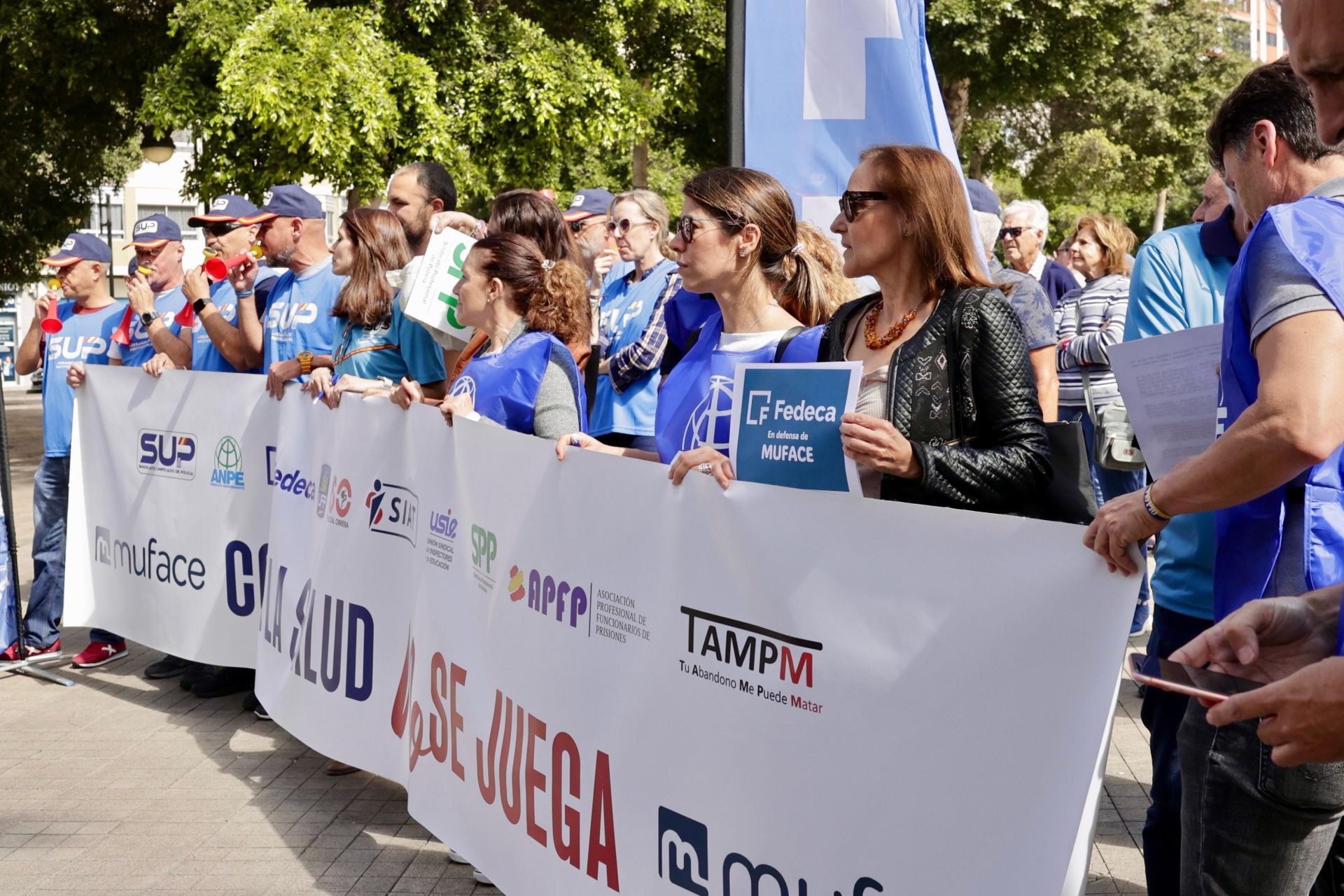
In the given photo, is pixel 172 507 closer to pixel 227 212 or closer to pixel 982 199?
pixel 227 212

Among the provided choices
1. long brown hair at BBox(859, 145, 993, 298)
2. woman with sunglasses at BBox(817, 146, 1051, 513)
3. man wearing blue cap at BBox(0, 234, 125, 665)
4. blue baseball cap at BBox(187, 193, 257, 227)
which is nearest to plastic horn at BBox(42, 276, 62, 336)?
man wearing blue cap at BBox(0, 234, 125, 665)

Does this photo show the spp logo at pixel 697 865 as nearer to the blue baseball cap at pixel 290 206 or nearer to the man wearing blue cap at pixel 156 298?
the blue baseball cap at pixel 290 206

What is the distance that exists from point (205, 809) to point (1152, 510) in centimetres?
387

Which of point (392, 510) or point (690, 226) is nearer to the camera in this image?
point (690, 226)

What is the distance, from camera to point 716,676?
285cm

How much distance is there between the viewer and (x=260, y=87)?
39.9 feet

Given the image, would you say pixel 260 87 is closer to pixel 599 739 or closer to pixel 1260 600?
pixel 599 739

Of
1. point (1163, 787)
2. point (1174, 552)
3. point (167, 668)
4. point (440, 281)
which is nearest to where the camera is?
point (1174, 552)

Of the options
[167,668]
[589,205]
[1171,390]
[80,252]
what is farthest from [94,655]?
[1171,390]

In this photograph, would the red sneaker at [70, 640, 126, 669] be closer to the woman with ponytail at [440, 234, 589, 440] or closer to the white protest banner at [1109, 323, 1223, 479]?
the woman with ponytail at [440, 234, 589, 440]

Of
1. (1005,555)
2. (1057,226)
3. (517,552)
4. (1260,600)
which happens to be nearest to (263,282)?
(517,552)

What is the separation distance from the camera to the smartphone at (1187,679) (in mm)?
1657

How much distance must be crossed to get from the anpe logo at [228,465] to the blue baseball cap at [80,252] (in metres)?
2.00

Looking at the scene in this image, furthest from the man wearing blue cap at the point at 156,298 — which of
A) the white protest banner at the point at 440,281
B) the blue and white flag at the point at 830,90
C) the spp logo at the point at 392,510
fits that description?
the blue and white flag at the point at 830,90
